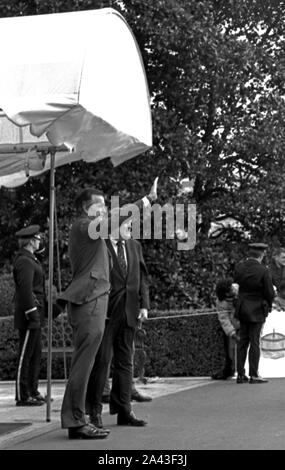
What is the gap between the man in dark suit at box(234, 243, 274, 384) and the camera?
1365 centimetres

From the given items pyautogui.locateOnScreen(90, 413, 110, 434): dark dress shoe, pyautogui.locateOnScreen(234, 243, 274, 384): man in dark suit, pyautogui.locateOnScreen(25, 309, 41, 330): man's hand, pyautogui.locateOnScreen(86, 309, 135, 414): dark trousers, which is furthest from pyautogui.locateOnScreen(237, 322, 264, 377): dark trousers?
pyautogui.locateOnScreen(90, 413, 110, 434): dark dress shoe

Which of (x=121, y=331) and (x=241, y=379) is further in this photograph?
(x=241, y=379)

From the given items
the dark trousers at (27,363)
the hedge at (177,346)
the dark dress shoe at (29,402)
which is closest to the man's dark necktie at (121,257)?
the dark trousers at (27,363)

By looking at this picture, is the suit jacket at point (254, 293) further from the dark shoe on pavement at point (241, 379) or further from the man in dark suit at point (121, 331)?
the man in dark suit at point (121, 331)

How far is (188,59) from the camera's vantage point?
18.0 m

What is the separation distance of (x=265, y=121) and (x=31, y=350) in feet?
28.2

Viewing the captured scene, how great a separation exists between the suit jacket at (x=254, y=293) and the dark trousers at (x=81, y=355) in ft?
17.9

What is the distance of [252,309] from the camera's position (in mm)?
13680

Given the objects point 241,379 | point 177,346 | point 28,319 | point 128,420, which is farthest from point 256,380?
point 128,420

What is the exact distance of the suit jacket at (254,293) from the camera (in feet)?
44.9

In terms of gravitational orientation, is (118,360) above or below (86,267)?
below

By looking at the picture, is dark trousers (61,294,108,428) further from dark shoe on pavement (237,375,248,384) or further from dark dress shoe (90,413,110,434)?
dark shoe on pavement (237,375,248,384)

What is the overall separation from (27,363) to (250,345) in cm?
358

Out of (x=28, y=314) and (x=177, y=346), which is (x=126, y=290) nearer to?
(x=28, y=314)
